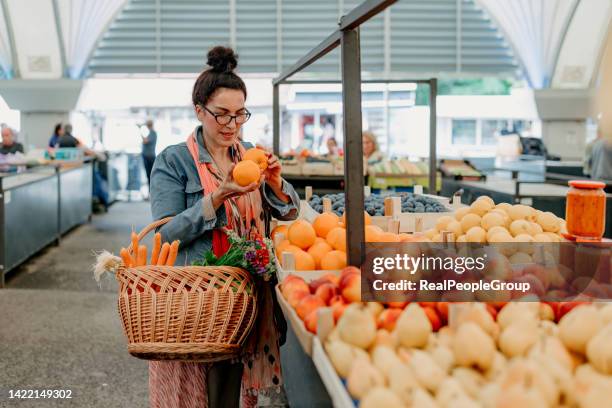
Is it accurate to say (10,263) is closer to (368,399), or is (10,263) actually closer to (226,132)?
(226,132)

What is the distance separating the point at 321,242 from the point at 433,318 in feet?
2.57

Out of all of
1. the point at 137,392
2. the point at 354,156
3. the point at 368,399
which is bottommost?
the point at 137,392

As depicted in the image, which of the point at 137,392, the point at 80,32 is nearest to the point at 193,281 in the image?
the point at 137,392

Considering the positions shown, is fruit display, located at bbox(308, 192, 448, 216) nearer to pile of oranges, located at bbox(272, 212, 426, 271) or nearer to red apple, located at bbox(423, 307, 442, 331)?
pile of oranges, located at bbox(272, 212, 426, 271)

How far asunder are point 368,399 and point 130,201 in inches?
576

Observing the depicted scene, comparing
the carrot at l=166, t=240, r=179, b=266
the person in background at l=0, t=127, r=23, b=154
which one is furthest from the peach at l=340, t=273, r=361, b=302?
the person in background at l=0, t=127, r=23, b=154

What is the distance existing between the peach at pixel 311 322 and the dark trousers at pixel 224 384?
850mm

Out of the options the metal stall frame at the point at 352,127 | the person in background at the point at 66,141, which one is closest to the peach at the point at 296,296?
the metal stall frame at the point at 352,127

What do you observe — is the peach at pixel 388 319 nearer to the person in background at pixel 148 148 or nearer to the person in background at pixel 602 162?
the person in background at pixel 602 162

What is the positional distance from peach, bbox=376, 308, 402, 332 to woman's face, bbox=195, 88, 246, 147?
117 cm

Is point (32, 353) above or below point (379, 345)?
below

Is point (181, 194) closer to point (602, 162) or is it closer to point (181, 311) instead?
point (181, 311)

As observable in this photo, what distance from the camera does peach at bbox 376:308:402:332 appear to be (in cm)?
164

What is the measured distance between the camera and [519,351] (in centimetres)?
146
